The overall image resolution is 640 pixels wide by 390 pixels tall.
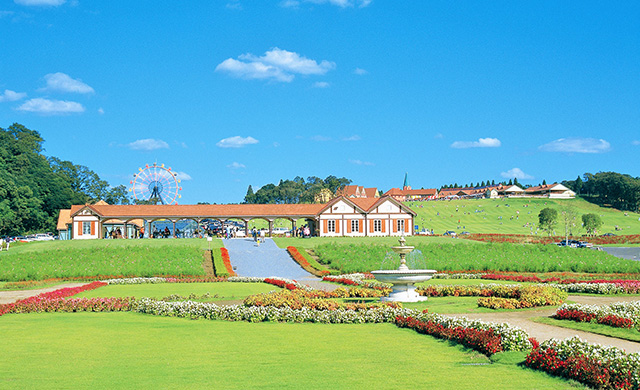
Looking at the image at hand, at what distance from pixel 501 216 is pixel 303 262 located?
264ft

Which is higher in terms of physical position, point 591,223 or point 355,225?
point 591,223

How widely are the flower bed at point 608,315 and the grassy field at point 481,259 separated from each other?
17485mm

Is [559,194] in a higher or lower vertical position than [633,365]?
higher

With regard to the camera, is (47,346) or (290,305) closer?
(47,346)

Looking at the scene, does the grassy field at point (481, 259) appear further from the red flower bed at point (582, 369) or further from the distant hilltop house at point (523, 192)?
the distant hilltop house at point (523, 192)

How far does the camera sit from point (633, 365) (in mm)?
7625

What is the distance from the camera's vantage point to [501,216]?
108875 millimetres

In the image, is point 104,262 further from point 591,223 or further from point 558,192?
point 558,192

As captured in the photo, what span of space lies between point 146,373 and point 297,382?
2314mm

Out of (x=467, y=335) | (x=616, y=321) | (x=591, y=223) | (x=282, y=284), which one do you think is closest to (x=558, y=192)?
(x=591, y=223)

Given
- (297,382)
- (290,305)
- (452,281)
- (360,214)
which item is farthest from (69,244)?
(297,382)

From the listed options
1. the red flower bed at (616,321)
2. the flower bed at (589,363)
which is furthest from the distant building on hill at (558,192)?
the flower bed at (589,363)

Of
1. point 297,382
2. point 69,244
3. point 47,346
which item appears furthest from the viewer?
point 69,244

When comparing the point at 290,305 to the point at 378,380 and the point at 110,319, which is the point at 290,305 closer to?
the point at 110,319
